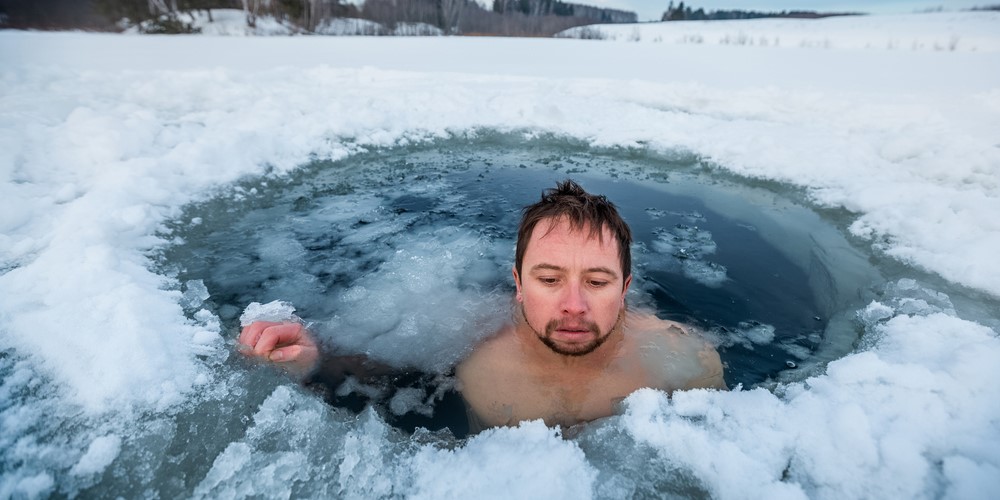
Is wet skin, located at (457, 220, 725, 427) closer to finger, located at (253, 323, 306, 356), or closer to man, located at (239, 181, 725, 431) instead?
man, located at (239, 181, 725, 431)

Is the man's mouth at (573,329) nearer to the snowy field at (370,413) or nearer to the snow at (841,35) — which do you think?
the snowy field at (370,413)

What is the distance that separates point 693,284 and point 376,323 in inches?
86.3

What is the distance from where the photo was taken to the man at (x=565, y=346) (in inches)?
75.0

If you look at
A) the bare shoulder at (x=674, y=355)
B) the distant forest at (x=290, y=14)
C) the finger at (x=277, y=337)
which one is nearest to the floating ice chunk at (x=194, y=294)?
the finger at (x=277, y=337)

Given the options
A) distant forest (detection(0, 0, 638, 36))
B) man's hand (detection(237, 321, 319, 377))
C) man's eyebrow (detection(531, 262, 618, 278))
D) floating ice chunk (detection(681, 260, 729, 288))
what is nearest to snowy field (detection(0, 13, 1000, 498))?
man's hand (detection(237, 321, 319, 377))

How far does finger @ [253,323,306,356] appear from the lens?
198 cm

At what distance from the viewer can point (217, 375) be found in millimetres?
1779

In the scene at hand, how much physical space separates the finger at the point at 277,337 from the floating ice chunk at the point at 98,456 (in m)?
0.60

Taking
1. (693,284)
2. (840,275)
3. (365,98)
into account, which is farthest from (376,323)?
(365,98)

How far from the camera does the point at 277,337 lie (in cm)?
208

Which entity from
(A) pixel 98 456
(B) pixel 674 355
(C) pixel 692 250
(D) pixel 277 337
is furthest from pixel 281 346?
(C) pixel 692 250

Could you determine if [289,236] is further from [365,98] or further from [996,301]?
[996,301]

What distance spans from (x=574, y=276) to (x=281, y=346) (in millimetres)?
1430

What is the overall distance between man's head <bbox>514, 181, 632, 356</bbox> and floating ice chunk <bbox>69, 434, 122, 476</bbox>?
4.92ft
